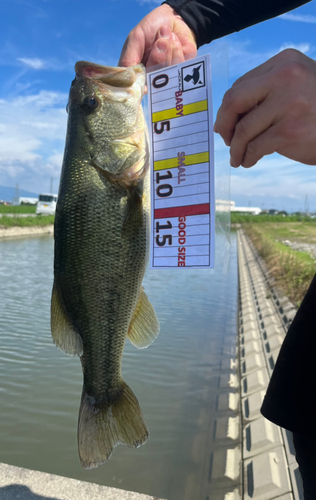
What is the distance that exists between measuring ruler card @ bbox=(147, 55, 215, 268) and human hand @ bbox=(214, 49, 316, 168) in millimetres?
239

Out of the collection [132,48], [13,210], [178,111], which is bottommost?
[178,111]

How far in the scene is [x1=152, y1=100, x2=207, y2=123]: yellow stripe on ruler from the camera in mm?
1551

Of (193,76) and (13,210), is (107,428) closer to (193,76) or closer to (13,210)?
(193,76)

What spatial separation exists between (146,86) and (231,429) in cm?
493

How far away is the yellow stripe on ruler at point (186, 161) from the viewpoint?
61.4 inches

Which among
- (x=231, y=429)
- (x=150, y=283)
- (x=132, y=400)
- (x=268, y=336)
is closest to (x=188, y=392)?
(x=231, y=429)

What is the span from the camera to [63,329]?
1687 millimetres

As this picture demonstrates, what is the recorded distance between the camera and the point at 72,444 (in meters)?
5.39

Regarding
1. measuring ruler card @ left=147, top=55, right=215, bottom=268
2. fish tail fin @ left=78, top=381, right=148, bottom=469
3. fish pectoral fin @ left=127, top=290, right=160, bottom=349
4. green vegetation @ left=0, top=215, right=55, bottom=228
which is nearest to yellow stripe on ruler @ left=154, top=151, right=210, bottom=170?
measuring ruler card @ left=147, top=55, right=215, bottom=268

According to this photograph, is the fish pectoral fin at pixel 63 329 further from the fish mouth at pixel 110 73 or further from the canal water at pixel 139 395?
the fish mouth at pixel 110 73

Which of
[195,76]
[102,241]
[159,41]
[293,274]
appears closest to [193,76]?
[195,76]

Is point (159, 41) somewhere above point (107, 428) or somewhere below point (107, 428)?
above

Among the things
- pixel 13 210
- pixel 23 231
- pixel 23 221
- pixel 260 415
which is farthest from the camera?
pixel 13 210

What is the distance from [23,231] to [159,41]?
111ft
